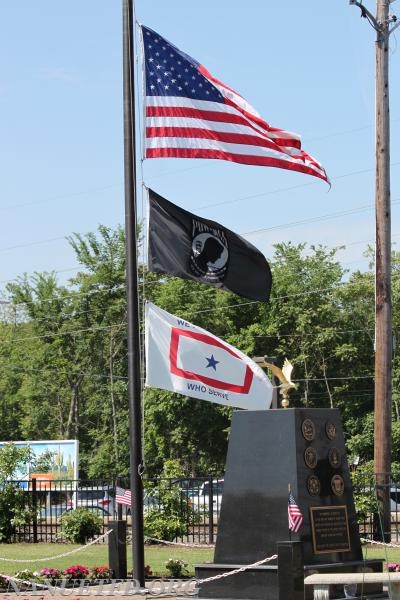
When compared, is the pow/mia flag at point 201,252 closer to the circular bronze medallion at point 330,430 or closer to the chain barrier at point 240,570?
the circular bronze medallion at point 330,430

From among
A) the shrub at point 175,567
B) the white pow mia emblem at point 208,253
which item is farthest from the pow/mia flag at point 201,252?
the shrub at point 175,567

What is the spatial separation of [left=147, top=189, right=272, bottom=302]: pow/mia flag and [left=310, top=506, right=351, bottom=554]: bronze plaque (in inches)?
127

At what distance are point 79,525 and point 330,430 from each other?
11.0 metres

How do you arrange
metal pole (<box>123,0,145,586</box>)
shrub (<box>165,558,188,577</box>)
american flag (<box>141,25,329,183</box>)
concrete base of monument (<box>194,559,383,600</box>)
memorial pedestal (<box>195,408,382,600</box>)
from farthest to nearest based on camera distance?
shrub (<box>165,558,188,577</box>) < american flag (<box>141,25,329,183</box>) < metal pole (<box>123,0,145,586</box>) < memorial pedestal (<box>195,408,382,600</box>) < concrete base of monument (<box>194,559,383,600</box>)

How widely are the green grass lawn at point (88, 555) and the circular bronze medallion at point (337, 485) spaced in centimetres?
338

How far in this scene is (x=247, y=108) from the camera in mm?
15211

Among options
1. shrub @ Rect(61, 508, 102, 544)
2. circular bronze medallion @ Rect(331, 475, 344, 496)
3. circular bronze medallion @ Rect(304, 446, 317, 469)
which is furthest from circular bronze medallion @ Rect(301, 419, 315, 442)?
shrub @ Rect(61, 508, 102, 544)

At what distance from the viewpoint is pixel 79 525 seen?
23.4 meters

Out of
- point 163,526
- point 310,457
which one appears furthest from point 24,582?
point 163,526

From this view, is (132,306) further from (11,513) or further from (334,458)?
(11,513)

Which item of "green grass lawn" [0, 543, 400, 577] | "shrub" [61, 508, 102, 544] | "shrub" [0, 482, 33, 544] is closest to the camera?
"green grass lawn" [0, 543, 400, 577]

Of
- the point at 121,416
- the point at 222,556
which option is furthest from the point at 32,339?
the point at 222,556

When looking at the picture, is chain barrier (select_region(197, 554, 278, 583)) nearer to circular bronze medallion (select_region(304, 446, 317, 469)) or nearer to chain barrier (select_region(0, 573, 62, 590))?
circular bronze medallion (select_region(304, 446, 317, 469))

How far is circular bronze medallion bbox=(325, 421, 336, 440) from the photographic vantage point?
13562 mm
